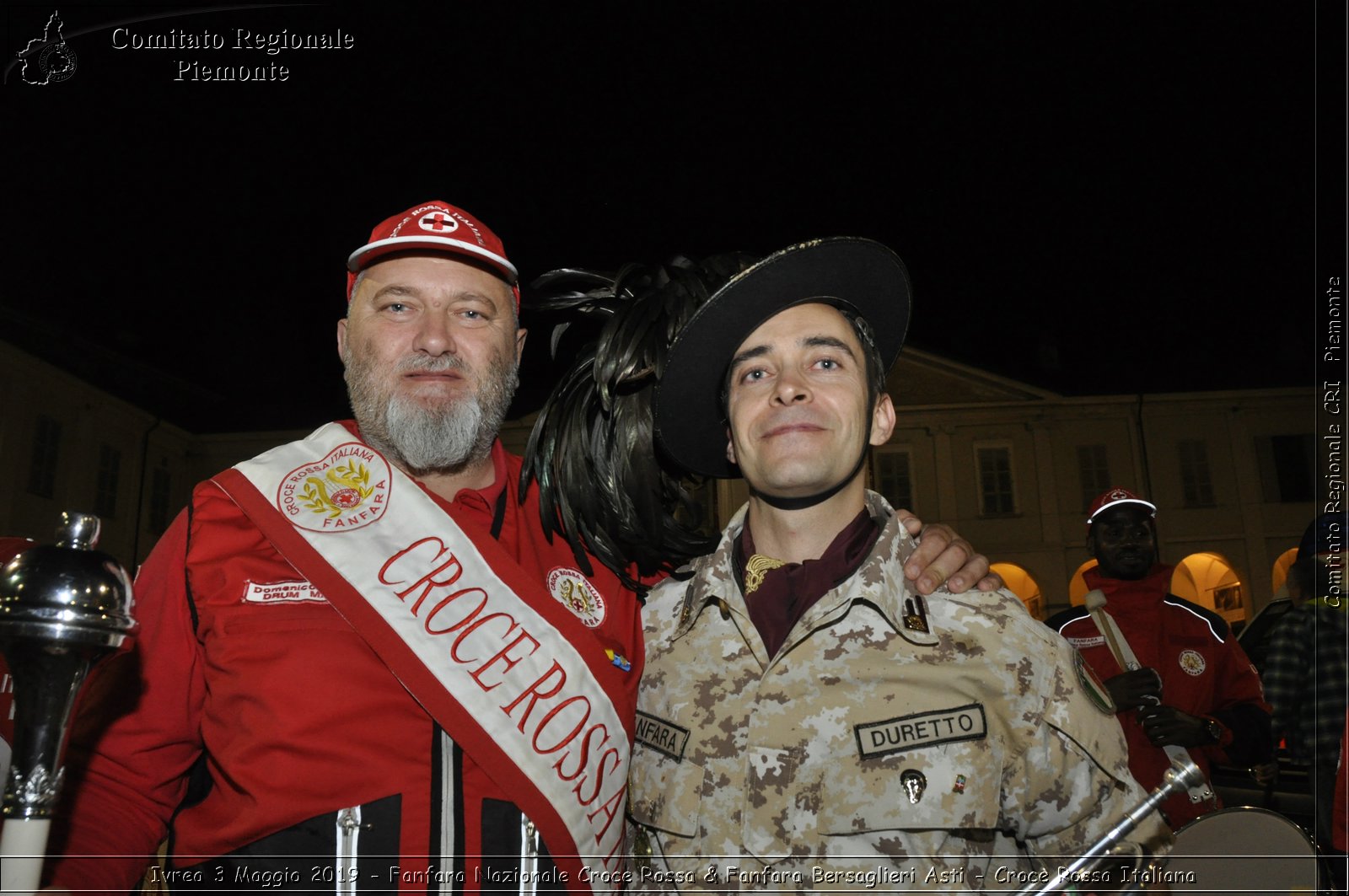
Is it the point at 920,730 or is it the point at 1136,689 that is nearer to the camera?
Answer: the point at 920,730

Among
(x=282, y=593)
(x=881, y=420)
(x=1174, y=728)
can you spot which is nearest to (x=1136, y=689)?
(x=1174, y=728)

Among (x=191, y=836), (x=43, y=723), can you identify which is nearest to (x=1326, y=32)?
(x=43, y=723)

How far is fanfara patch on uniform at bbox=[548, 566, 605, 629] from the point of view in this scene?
2543 millimetres

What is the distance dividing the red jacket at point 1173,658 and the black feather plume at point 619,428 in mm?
3440

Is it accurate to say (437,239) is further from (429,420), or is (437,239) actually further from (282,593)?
(282,593)

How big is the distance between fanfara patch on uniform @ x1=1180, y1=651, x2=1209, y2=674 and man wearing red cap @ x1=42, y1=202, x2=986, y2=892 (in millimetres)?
3839

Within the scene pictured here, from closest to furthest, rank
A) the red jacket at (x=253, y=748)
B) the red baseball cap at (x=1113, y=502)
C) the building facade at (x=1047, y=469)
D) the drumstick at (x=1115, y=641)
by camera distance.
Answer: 1. the red jacket at (x=253, y=748)
2. the drumstick at (x=1115, y=641)
3. the red baseball cap at (x=1113, y=502)
4. the building facade at (x=1047, y=469)

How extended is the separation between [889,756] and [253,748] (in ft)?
4.87

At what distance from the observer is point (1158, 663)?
5434 mm

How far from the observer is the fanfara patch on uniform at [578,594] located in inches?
100

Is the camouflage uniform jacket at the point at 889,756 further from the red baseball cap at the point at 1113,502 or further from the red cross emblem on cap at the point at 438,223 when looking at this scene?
the red baseball cap at the point at 1113,502

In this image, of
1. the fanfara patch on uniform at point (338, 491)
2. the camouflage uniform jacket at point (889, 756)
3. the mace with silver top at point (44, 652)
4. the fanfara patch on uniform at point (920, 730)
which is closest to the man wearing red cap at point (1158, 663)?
the camouflage uniform jacket at point (889, 756)

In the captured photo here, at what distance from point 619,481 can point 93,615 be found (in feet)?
5.74

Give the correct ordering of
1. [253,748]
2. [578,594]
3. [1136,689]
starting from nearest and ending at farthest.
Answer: [253,748], [578,594], [1136,689]
